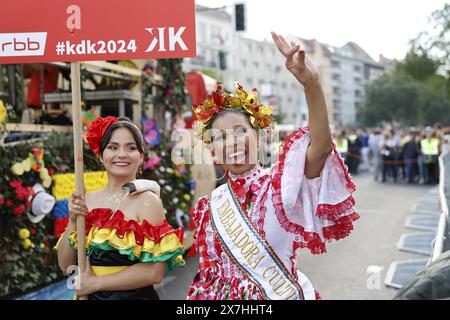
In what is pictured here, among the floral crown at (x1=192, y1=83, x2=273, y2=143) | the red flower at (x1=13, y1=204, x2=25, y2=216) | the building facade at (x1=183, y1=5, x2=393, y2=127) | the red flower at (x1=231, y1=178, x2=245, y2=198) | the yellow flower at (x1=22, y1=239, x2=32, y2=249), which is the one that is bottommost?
the yellow flower at (x1=22, y1=239, x2=32, y2=249)

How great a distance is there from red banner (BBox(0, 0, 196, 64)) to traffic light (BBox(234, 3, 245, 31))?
514 inches

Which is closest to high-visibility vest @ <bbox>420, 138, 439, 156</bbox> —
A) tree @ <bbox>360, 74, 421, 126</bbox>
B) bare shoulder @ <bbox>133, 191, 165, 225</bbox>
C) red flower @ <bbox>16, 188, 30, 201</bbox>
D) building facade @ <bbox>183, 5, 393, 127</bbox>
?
red flower @ <bbox>16, 188, 30, 201</bbox>

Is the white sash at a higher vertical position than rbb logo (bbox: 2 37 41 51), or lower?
lower

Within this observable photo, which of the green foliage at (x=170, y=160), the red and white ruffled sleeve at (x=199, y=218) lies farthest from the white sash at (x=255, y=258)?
the green foliage at (x=170, y=160)

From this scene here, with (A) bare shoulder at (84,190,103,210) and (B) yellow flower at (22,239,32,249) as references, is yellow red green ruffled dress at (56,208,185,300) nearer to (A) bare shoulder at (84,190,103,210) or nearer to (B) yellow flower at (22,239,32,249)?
(A) bare shoulder at (84,190,103,210)

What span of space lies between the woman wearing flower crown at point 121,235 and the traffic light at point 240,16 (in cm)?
1298

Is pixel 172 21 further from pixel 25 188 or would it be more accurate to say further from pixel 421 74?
pixel 421 74

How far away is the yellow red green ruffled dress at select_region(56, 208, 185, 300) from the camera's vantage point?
104 inches

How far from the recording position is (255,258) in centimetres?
246

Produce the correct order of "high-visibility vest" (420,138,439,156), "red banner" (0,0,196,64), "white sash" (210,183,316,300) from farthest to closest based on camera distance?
"high-visibility vest" (420,138,439,156), "red banner" (0,0,196,64), "white sash" (210,183,316,300)

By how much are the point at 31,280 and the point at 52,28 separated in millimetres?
3062

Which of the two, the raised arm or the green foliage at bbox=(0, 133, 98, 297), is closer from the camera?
the raised arm

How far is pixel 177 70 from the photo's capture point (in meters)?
8.05

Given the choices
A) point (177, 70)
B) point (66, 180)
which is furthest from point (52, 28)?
point (177, 70)
